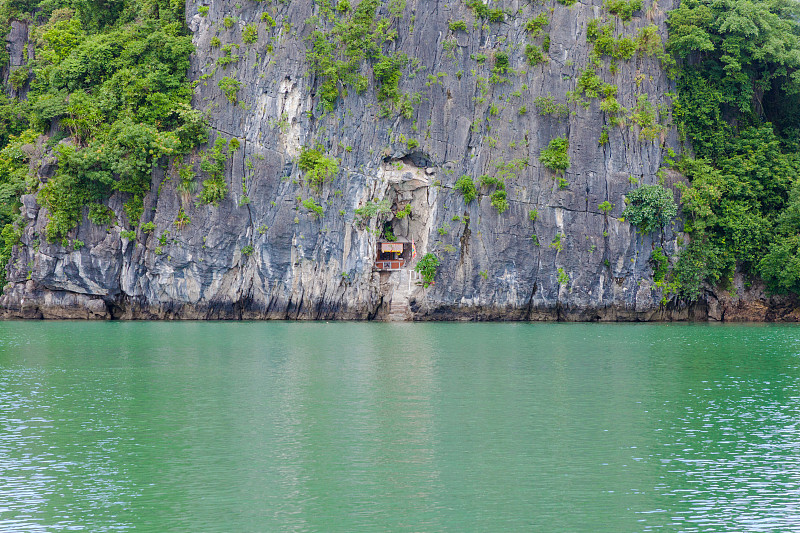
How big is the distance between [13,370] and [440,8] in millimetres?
28132

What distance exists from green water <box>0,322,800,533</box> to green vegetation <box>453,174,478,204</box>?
15.5 m

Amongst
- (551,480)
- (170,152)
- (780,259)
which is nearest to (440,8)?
(170,152)

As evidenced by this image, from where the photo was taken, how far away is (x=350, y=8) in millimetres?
40438

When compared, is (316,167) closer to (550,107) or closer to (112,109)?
(112,109)

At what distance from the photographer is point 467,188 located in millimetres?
39531

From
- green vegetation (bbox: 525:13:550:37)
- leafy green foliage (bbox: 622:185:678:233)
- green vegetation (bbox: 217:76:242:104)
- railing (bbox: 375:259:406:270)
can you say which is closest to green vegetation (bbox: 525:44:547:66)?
green vegetation (bbox: 525:13:550:37)

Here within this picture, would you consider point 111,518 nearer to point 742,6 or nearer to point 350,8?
point 350,8

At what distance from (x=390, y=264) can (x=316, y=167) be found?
605cm

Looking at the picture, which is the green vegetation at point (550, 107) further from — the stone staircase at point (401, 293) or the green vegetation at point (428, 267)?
the stone staircase at point (401, 293)

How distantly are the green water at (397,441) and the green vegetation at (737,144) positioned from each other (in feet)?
49.3

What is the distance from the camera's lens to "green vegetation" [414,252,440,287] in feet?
129

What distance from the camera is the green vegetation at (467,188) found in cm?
3950

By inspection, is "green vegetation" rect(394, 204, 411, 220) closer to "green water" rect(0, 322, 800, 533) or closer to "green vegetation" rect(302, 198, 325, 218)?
"green vegetation" rect(302, 198, 325, 218)

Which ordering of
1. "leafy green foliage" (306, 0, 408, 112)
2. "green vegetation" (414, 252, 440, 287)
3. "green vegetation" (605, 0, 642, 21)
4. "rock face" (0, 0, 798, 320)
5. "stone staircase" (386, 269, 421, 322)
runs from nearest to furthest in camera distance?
"rock face" (0, 0, 798, 320) < "green vegetation" (414, 252, 440, 287) < "leafy green foliage" (306, 0, 408, 112) < "stone staircase" (386, 269, 421, 322) < "green vegetation" (605, 0, 642, 21)
